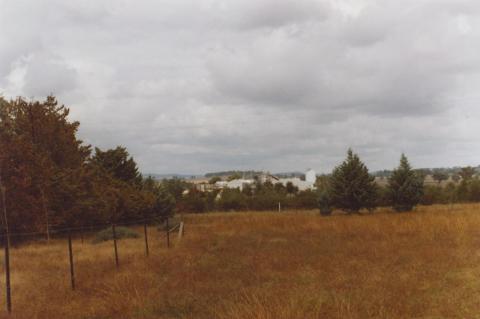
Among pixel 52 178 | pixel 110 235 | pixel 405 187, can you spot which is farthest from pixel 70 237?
pixel 405 187

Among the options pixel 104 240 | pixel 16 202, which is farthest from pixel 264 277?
pixel 16 202

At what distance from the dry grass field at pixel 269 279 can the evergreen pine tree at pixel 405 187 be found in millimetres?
15715

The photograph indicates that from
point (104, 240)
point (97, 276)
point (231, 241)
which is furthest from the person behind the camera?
point (104, 240)

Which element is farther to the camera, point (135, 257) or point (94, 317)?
point (135, 257)

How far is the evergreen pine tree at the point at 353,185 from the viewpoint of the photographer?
3609 centimetres

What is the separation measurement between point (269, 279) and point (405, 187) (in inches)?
1102

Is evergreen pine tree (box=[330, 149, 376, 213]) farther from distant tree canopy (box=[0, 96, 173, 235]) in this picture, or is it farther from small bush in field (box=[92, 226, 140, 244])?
small bush in field (box=[92, 226, 140, 244])

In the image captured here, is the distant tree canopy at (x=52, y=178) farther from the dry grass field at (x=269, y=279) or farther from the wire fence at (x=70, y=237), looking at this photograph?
the dry grass field at (x=269, y=279)

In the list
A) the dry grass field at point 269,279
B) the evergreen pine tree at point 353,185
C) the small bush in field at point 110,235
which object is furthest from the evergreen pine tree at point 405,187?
the small bush in field at point 110,235

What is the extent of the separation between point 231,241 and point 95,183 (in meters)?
15.3

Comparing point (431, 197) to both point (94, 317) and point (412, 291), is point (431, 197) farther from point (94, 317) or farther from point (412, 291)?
point (94, 317)

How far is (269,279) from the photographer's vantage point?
37.7ft

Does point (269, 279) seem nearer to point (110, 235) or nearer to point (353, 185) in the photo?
point (110, 235)

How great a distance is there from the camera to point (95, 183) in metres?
31.4
